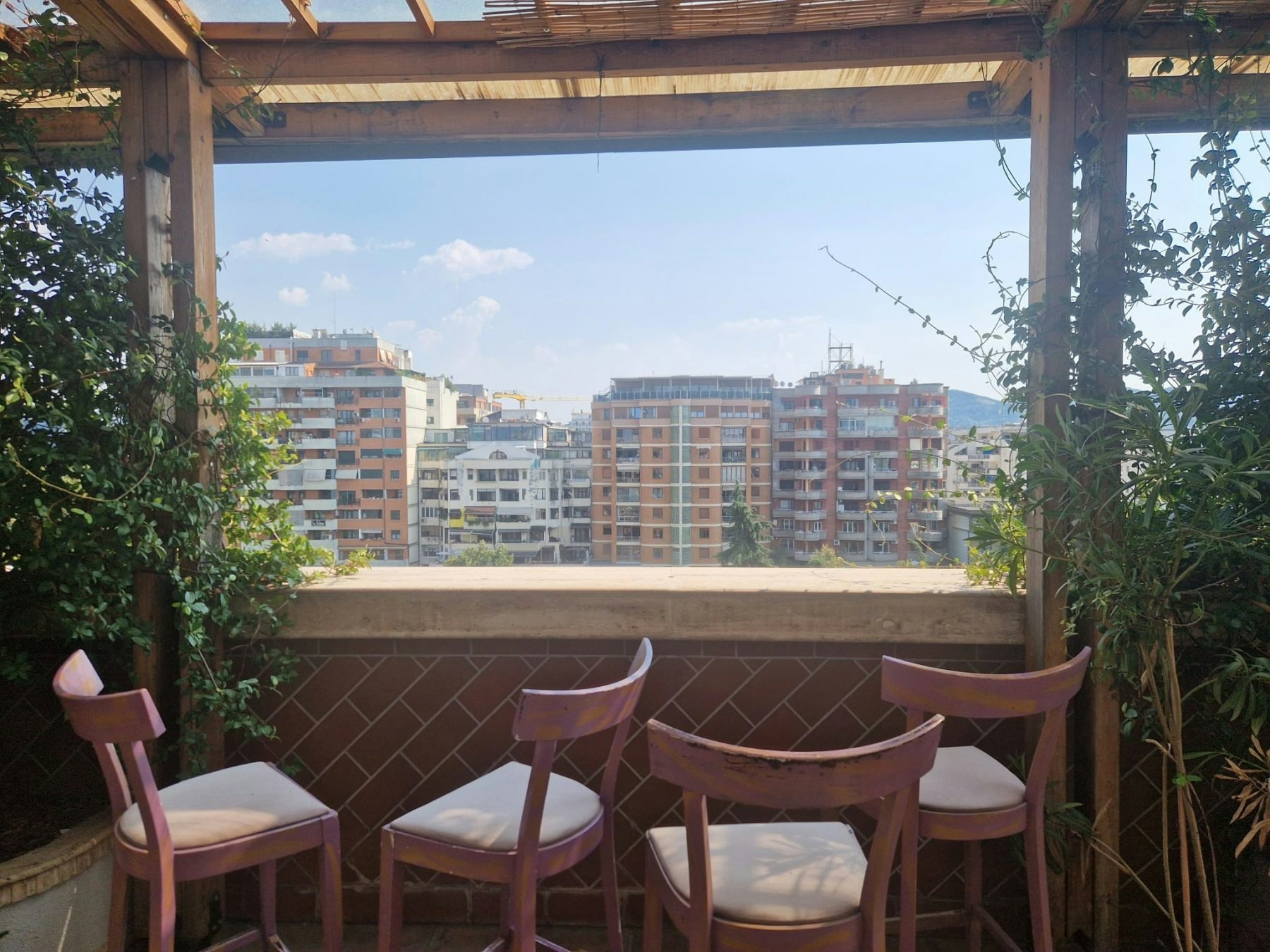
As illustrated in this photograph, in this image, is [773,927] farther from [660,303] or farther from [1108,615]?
[660,303]

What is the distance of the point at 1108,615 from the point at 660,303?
1.66m

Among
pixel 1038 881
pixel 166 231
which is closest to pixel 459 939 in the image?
pixel 1038 881

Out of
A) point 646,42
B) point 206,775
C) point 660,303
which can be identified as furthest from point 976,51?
point 206,775

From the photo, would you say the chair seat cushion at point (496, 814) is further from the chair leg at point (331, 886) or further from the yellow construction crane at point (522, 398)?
the yellow construction crane at point (522, 398)

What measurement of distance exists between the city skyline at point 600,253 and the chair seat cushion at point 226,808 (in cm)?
144

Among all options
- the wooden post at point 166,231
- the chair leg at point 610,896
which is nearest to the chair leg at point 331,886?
the chair leg at point 610,896

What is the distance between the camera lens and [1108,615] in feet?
6.50

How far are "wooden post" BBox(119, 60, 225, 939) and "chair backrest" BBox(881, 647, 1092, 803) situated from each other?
6.66ft

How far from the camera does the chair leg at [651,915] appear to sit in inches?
59.2

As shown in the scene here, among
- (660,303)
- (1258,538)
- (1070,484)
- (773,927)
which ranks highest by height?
(660,303)

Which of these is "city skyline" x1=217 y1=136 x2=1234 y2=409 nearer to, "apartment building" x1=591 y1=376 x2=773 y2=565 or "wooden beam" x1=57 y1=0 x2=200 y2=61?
"apartment building" x1=591 y1=376 x2=773 y2=565

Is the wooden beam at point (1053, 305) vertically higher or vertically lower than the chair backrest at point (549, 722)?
higher

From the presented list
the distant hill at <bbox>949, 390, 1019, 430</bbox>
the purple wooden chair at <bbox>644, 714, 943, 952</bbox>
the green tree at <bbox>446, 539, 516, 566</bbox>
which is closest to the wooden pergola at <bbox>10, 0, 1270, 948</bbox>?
the distant hill at <bbox>949, 390, 1019, 430</bbox>

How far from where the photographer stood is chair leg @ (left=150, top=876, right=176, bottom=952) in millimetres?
1479
